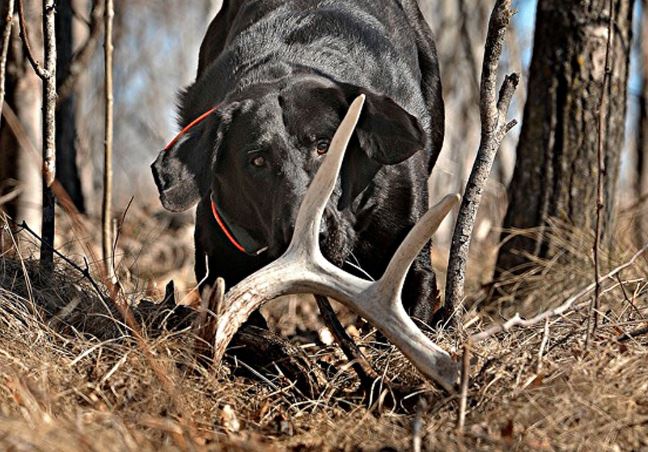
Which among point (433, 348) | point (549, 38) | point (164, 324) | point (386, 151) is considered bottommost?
point (433, 348)

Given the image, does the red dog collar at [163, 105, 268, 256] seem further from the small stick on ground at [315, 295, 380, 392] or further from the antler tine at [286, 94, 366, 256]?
the antler tine at [286, 94, 366, 256]

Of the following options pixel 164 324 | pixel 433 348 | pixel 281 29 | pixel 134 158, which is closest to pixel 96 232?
pixel 281 29

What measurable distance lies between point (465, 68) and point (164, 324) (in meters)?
7.51

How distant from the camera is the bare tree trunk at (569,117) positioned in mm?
4672

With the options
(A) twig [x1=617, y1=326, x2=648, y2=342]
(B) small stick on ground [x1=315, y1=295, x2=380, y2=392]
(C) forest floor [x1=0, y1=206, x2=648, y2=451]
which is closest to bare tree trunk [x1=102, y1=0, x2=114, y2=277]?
(C) forest floor [x1=0, y1=206, x2=648, y2=451]

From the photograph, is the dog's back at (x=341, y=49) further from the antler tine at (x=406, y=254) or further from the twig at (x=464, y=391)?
the twig at (x=464, y=391)

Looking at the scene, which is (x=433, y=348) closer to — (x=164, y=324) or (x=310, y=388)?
(x=310, y=388)

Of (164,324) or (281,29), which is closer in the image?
(164,324)

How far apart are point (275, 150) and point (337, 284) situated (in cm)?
95

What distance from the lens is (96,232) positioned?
6625 millimetres

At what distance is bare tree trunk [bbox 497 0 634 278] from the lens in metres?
4.67

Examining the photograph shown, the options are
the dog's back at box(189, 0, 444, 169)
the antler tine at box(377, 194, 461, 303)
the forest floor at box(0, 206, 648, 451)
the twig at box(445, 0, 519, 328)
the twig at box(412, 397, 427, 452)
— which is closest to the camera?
the twig at box(412, 397, 427, 452)

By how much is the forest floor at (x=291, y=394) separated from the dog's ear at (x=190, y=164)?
18.5 inches

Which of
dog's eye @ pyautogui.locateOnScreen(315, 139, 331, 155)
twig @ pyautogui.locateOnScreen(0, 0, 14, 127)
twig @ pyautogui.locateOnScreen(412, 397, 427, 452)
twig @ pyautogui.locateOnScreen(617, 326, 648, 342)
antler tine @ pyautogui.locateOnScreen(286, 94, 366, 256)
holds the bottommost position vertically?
twig @ pyautogui.locateOnScreen(617, 326, 648, 342)
